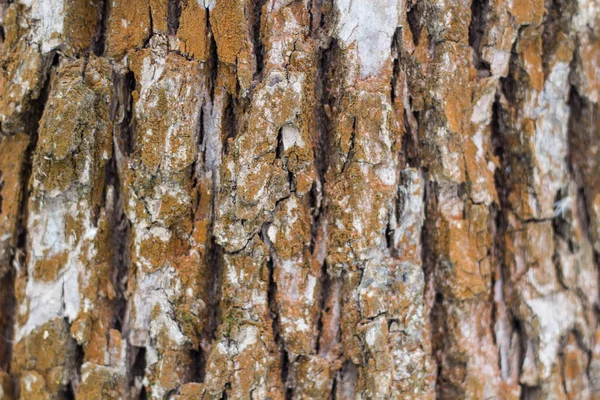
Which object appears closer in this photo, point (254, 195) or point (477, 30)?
point (254, 195)

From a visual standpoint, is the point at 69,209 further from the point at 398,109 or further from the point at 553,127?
the point at 553,127

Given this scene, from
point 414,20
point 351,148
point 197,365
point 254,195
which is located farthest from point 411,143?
point 197,365

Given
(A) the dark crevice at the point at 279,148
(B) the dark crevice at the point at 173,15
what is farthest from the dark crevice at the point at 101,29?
(A) the dark crevice at the point at 279,148

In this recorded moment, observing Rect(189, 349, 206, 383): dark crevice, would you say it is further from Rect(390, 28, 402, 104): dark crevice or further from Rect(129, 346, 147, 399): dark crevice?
Rect(390, 28, 402, 104): dark crevice

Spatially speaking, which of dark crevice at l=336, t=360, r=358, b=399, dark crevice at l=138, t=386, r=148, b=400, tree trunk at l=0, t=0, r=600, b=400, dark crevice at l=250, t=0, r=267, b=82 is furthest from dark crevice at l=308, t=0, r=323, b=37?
dark crevice at l=138, t=386, r=148, b=400

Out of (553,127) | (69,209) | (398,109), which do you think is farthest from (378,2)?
(69,209)

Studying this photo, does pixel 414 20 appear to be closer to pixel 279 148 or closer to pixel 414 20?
pixel 414 20

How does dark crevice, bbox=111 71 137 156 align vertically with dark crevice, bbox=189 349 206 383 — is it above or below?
above

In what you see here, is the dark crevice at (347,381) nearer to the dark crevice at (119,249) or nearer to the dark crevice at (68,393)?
the dark crevice at (119,249)
